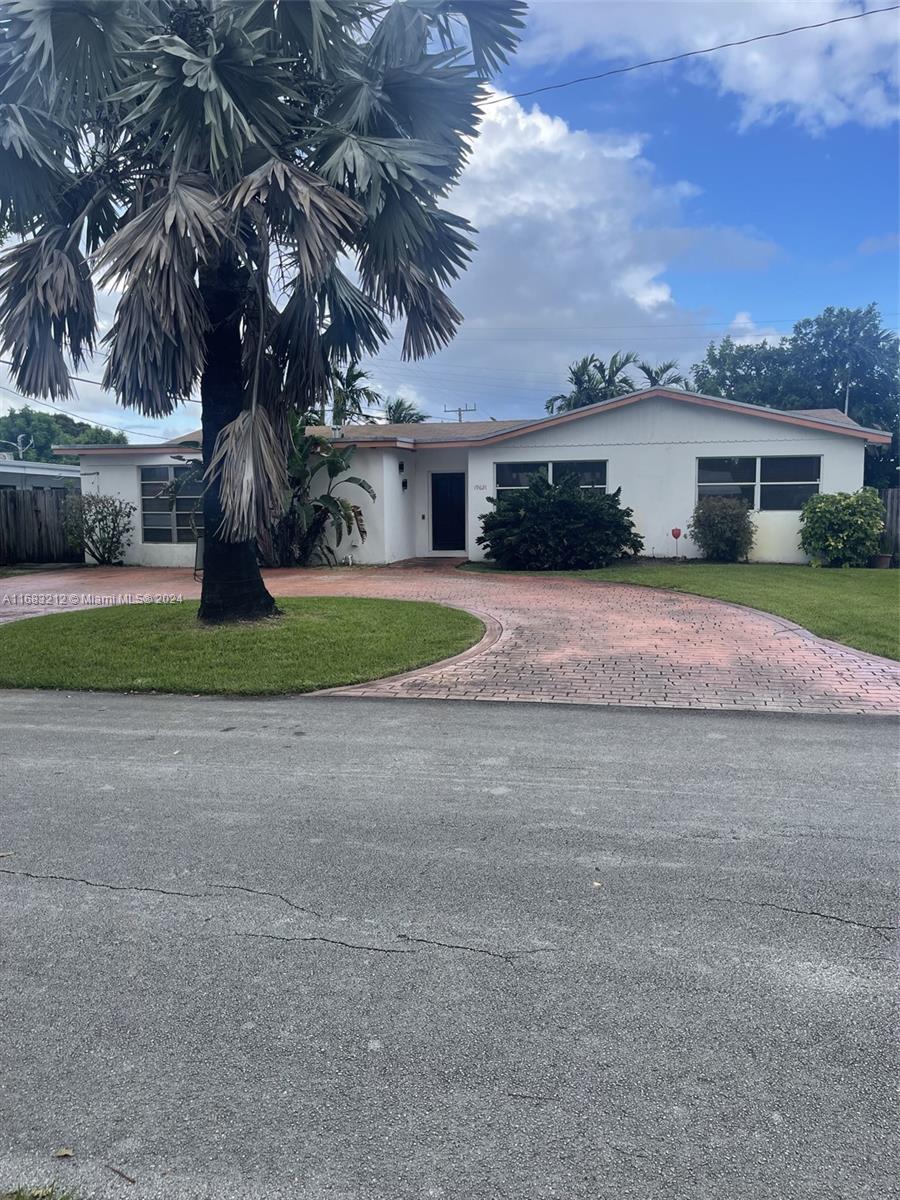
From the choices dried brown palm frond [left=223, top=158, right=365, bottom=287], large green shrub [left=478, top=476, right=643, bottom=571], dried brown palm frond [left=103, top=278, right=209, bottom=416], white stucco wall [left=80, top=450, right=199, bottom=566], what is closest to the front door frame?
large green shrub [left=478, top=476, right=643, bottom=571]

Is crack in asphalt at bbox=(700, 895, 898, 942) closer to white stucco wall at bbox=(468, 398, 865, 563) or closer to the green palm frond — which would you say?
the green palm frond

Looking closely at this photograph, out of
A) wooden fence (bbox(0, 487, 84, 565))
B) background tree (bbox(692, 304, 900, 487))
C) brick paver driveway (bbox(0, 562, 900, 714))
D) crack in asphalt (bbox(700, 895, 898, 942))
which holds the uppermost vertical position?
background tree (bbox(692, 304, 900, 487))

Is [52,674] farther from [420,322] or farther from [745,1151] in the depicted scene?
[745,1151]

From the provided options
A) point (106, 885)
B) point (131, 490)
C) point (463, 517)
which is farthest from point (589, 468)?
point (106, 885)

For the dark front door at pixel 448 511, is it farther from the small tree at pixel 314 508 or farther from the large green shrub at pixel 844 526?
the large green shrub at pixel 844 526

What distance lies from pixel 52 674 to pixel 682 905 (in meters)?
7.23

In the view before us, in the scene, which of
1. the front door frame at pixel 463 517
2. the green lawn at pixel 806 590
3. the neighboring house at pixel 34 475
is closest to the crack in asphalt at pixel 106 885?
the green lawn at pixel 806 590

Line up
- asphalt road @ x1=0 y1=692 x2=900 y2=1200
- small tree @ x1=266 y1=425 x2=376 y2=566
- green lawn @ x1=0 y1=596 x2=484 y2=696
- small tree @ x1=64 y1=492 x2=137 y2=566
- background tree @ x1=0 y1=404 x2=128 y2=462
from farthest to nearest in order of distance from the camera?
background tree @ x1=0 y1=404 x2=128 y2=462
small tree @ x1=64 y1=492 x2=137 y2=566
small tree @ x1=266 y1=425 x2=376 y2=566
green lawn @ x1=0 y1=596 x2=484 y2=696
asphalt road @ x1=0 y1=692 x2=900 y2=1200

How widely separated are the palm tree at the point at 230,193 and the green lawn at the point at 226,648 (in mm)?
846

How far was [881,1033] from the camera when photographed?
2764 millimetres

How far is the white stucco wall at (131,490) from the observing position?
67.4 feet

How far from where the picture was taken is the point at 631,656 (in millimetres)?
9164

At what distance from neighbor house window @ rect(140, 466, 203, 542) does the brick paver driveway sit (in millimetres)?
5527

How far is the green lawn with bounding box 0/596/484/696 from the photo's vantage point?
844 cm
